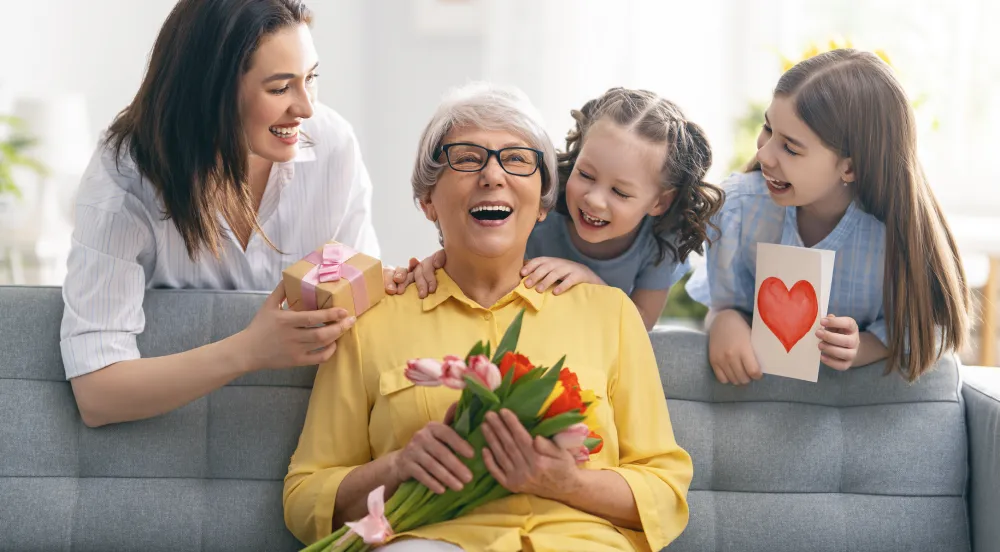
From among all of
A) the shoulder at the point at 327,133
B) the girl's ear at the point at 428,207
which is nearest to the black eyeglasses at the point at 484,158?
the girl's ear at the point at 428,207

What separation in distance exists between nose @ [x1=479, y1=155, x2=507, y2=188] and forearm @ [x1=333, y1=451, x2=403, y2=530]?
0.51m

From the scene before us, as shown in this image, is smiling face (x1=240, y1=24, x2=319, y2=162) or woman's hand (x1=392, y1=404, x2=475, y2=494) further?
smiling face (x1=240, y1=24, x2=319, y2=162)

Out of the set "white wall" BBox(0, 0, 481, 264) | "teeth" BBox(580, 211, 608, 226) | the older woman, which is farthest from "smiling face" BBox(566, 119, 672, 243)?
"white wall" BBox(0, 0, 481, 264)

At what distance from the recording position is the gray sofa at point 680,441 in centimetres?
190

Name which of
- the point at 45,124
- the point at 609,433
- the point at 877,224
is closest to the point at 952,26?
the point at 877,224

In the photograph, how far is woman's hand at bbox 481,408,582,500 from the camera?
57.1 inches

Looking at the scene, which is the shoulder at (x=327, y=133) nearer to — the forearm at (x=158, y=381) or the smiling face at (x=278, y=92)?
the smiling face at (x=278, y=92)

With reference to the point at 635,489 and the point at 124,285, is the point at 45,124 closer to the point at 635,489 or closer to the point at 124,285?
the point at 124,285

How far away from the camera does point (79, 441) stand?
6.30 feet

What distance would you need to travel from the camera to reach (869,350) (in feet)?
6.47

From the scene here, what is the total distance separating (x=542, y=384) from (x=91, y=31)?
3898mm

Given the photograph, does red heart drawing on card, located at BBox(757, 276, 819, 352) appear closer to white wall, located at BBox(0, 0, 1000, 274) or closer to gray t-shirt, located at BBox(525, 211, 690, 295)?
gray t-shirt, located at BBox(525, 211, 690, 295)

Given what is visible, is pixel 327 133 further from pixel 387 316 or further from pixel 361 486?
pixel 361 486

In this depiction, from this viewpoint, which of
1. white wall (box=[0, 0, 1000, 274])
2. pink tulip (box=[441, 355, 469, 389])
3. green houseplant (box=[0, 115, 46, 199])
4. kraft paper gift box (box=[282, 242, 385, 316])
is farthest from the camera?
white wall (box=[0, 0, 1000, 274])
